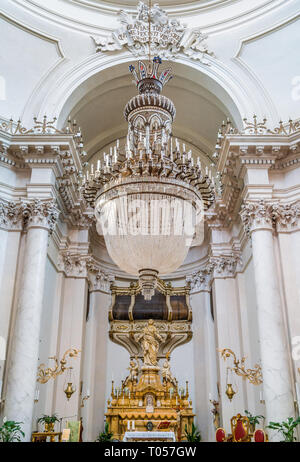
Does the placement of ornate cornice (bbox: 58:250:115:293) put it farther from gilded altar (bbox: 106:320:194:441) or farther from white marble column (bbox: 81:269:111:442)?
gilded altar (bbox: 106:320:194:441)

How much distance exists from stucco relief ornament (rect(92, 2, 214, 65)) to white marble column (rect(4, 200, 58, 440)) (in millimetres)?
5072

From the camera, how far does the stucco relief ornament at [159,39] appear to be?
11031 mm

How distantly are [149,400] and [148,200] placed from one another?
21.9 ft

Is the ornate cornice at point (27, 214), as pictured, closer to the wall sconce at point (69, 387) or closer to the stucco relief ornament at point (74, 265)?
the stucco relief ornament at point (74, 265)

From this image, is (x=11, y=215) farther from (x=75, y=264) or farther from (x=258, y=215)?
(x=258, y=215)

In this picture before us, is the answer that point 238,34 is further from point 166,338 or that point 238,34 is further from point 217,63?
point 166,338

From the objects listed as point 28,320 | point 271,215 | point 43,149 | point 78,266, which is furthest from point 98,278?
point 271,215

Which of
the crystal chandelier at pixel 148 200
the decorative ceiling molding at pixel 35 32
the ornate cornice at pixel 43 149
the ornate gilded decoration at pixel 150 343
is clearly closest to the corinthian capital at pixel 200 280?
the ornate gilded decoration at pixel 150 343

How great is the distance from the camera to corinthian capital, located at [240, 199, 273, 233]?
28.2 ft

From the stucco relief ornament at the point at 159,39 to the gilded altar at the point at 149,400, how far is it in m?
7.58

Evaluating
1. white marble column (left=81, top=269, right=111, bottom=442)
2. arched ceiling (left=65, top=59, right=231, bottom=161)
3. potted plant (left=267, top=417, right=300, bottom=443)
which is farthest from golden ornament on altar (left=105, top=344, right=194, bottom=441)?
arched ceiling (left=65, top=59, right=231, bottom=161)

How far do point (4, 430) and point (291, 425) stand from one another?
4846 mm

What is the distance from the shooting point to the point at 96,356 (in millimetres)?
12000
